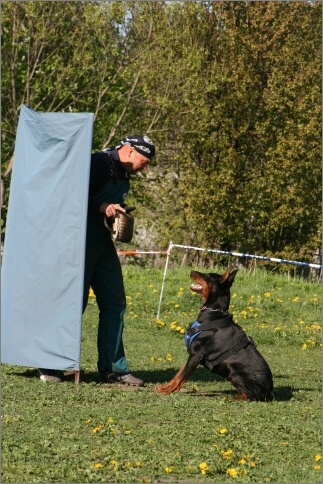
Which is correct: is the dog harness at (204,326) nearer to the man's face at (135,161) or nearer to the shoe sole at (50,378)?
the shoe sole at (50,378)

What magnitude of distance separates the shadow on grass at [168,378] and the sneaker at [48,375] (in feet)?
0.46

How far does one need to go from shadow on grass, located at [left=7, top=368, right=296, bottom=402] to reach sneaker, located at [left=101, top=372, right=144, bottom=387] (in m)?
0.16

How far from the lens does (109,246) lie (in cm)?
916

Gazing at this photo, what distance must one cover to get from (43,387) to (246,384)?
1.62 metres

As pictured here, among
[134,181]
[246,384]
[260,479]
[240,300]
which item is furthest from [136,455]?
[134,181]

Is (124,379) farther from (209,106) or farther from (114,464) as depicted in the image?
(209,106)

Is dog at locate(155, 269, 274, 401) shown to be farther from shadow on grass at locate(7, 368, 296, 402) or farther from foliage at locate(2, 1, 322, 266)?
foliage at locate(2, 1, 322, 266)

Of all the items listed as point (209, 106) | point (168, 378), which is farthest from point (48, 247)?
point (209, 106)

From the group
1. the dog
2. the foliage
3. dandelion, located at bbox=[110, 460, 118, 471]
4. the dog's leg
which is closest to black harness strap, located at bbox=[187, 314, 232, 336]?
the dog

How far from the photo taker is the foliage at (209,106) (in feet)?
91.5

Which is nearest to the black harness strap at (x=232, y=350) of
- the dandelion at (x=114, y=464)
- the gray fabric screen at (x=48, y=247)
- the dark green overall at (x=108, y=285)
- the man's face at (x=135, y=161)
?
the dark green overall at (x=108, y=285)

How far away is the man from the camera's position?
898 cm

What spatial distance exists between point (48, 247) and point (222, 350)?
1644 mm

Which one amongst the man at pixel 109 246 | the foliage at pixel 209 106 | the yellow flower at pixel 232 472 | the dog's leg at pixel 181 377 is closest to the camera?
the yellow flower at pixel 232 472
